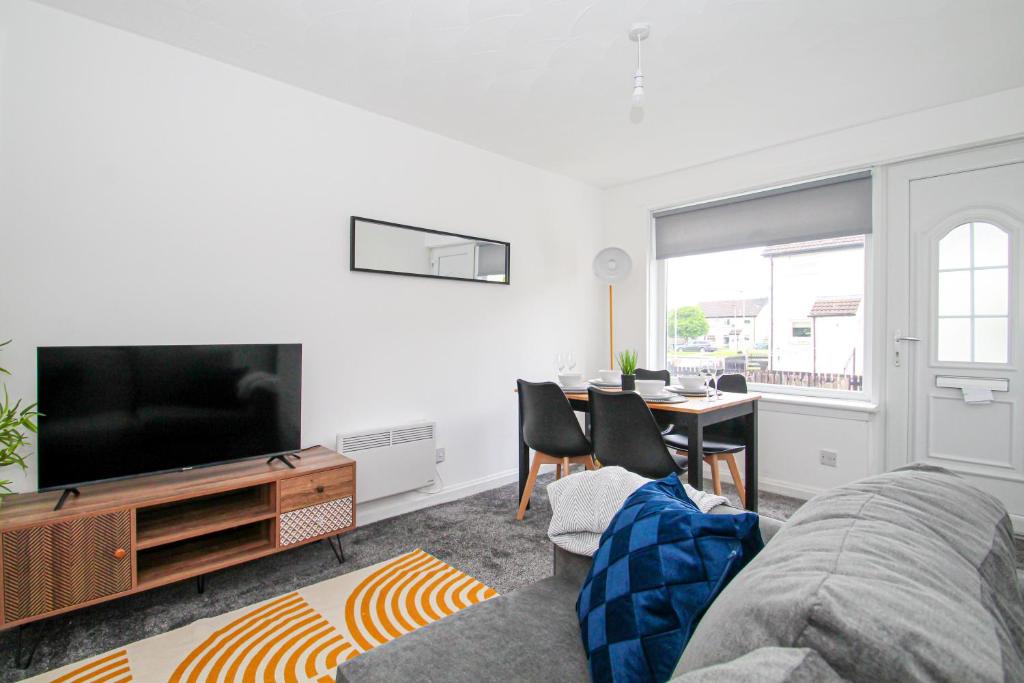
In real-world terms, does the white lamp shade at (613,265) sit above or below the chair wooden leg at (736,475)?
above

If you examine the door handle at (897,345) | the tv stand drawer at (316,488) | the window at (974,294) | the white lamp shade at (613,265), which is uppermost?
the white lamp shade at (613,265)

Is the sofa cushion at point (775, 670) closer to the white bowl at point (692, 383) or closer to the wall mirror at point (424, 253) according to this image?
the white bowl at point (692, 383)

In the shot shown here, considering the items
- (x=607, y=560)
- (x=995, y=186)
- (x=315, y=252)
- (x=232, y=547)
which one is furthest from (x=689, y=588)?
(x=995, y=186)

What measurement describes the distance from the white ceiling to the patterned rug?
8.33 ft

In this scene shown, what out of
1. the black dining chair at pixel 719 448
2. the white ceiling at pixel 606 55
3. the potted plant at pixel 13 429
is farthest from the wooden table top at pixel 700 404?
the potted plant at pixel 13 429

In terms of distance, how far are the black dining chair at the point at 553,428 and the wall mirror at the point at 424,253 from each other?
103 centimetres

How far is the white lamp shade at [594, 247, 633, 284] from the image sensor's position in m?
4.24

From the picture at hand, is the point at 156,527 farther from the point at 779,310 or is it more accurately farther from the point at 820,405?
the point at 779,310

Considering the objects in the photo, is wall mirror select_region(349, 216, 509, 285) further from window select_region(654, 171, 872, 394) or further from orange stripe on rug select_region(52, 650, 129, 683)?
orange stripe on rug select_region(52, 650, 129, 683)

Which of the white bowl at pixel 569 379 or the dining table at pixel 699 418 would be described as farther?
the white bowl at pixel 569 379

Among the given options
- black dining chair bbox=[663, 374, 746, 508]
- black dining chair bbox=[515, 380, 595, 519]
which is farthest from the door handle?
black dining chair bbox=[515, 380, 595, 519]

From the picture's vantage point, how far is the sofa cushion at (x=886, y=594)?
479 millimetres

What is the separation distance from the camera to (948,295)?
124 inches

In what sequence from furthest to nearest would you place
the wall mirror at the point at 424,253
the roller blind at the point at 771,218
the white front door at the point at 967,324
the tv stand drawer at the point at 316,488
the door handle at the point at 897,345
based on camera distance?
the roller blind at the point at 771,218 → the door handle at the point at 897,345 → the wall mirror at the point at 424,253 → the white front door at the point at 967,324 → the tv stand drawer at the point at 316,488
